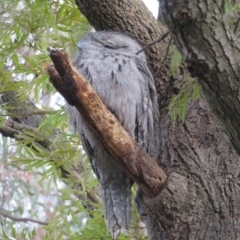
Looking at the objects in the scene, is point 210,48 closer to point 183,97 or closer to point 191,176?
point 183,97

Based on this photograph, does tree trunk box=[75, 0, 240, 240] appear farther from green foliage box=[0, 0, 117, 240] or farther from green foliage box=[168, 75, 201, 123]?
green foliage box=[0, 0, 117, 240]

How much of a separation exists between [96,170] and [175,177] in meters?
0.39

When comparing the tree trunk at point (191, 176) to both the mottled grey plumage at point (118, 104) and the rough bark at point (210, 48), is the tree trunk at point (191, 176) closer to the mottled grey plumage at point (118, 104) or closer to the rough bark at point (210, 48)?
the mottled grey plumage at point (118, 104)

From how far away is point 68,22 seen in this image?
8.46ft

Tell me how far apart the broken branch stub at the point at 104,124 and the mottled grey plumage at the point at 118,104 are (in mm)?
237

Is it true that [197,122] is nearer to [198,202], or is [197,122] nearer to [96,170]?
[198,202]

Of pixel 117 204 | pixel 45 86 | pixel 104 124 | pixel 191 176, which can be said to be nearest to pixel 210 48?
pixel 104 124

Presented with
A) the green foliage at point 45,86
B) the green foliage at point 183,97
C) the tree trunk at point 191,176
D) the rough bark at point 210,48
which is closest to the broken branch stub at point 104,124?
the tree trunk at point 191,176

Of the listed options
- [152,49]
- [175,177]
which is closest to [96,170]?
[175,177]

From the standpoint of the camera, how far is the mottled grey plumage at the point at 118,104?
220cm

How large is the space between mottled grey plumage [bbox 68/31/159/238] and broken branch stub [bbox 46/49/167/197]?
237mm

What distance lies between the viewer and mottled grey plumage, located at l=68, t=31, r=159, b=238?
220 centimetres

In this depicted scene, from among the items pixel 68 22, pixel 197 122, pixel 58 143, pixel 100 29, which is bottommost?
pixel 197 122

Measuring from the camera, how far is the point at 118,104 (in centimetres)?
220
